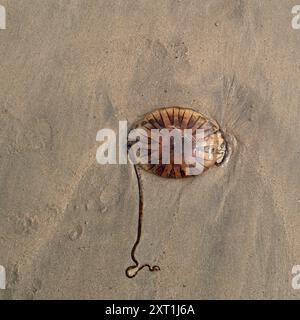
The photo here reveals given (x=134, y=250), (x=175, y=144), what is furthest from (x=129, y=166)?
(x=134, y=250)

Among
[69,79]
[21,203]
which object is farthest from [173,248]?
[69,79]

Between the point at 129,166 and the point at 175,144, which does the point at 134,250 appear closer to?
the point at 129,166

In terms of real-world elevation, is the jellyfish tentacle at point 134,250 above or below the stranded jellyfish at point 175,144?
below

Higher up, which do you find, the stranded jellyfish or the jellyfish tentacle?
the stranded jellyfish
